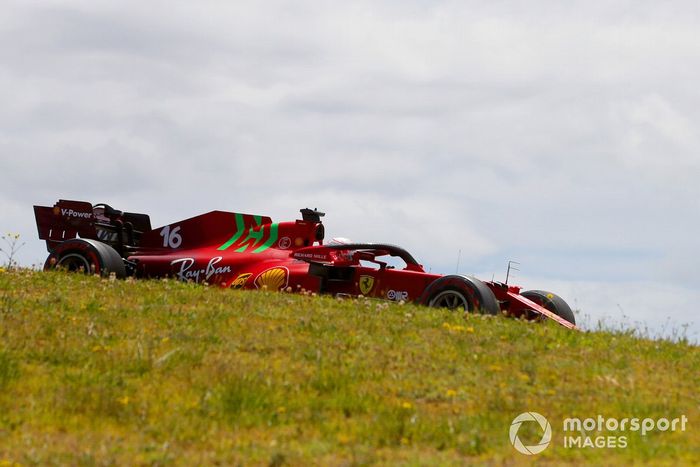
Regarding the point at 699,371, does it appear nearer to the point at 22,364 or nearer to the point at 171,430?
the point at 171,430

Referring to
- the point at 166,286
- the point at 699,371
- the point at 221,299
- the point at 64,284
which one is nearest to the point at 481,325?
the point at 699,371

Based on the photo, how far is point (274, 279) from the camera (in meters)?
18.0

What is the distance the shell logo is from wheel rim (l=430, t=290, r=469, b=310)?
3.23m

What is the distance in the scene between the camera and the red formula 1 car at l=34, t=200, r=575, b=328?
55.6ft

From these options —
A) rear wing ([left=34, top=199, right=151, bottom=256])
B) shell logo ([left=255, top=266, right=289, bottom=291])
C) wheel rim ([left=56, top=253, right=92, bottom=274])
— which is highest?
rear wing ([left=34, top=199, right=151, bottom=256])

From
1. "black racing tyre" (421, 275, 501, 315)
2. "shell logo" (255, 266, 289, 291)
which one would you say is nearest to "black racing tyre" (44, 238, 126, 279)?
"shell logo" (255, 266, 289, 291)

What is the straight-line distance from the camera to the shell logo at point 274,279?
17.9 m

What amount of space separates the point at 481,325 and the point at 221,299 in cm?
370

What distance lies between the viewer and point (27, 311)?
1282cm

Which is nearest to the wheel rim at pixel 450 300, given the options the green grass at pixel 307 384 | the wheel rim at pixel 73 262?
the green grass at pixel 307 384
